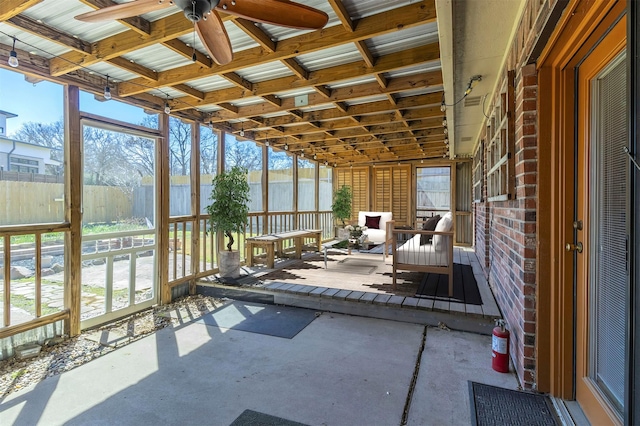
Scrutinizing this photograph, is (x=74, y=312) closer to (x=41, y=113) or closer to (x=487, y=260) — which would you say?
(x=41, y=113)

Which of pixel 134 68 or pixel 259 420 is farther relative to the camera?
pixel 134 68

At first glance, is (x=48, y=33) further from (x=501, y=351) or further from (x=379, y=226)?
(x=379, y=226)

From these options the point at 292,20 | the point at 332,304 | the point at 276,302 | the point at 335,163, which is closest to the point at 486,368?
the point at 332,304

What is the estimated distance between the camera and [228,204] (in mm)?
4270

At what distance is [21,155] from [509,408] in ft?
13.3

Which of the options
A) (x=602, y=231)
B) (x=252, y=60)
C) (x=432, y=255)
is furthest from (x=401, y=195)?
(x=602, y=231)

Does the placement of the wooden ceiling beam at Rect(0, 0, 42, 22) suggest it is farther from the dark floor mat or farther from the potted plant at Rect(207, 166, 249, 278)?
the dark floor mat

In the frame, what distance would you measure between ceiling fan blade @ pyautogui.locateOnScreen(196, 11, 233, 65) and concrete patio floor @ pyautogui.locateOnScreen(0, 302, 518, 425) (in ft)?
7.21

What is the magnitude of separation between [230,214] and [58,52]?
2355 millimetres

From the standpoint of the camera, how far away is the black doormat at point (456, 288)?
3.31 metres

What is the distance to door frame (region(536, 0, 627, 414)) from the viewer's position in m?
1.70

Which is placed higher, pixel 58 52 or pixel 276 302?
pixel 58 52

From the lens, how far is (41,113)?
280cm

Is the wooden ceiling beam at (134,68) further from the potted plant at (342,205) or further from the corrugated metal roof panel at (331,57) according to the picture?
the potted plant at (342,205)
